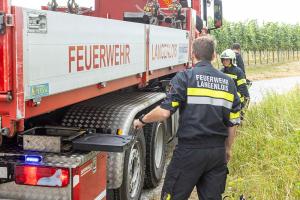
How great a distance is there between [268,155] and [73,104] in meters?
2.89

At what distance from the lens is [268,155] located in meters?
5.59

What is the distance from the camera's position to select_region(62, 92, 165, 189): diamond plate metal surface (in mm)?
3783

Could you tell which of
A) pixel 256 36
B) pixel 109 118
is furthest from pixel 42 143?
pixel 256 36

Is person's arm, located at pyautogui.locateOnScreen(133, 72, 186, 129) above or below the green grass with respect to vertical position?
above

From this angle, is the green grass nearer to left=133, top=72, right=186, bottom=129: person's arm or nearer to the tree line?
left=133, top=72, right=186, bottom=129: person's arm

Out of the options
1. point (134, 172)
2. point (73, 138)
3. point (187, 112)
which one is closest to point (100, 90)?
point (73, 138)

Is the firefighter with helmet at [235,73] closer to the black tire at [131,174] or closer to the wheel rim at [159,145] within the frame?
the wheel rim at [159,145]

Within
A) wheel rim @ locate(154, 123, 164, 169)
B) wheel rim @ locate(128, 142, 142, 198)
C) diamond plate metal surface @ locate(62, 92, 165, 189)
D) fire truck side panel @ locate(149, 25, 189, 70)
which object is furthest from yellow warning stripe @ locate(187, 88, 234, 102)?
wheel rim @ locate(154, 123, 164, 169)

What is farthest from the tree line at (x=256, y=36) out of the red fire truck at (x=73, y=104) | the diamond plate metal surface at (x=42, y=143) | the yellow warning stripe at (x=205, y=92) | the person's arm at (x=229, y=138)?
the diamond plate metal surface at (x=42, y=143)

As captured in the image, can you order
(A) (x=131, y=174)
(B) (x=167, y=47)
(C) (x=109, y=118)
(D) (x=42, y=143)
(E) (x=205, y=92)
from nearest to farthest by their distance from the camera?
(D) (x=42, y=143)
(E) (x=205, y=92)
(C) (x=109, y=118)
(A) (x=131, y=174)
(B) (x=167, y=47)

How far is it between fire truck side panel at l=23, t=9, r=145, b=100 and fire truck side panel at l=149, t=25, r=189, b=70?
0.76 metres

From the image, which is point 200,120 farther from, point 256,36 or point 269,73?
point 256,36

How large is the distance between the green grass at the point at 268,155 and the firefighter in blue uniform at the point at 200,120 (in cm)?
103

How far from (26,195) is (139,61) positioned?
5.86 ft
